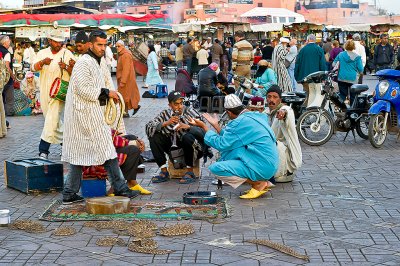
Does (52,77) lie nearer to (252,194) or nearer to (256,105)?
(256,105)

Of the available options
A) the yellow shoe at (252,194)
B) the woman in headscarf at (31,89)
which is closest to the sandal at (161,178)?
the yellow shoe at (252,194)

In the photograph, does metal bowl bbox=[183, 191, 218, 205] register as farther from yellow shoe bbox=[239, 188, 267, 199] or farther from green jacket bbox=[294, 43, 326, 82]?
green jacket bbox=[294, 43, 326, 82]

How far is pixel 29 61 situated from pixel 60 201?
2176cm

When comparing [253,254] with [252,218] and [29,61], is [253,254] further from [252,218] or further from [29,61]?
[29,61]

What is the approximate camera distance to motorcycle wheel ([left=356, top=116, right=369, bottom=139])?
41.5 ft

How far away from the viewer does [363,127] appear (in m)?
13.0

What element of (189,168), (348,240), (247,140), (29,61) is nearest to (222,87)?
Result: (189,168)

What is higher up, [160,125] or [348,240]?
[160,125]

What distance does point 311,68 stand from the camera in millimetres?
16281

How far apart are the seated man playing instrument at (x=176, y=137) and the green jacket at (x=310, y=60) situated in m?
7.11

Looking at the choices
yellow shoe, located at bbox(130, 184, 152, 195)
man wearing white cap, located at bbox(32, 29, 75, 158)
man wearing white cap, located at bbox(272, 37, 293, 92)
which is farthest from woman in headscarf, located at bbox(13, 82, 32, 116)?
yellow shoe, located at bbox(130, 184, 152, 195)

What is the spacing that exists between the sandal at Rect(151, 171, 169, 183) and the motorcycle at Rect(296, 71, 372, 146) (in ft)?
11.7

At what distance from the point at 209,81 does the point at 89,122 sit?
910 centimetres

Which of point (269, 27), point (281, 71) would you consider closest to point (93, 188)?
point (281, 71)
